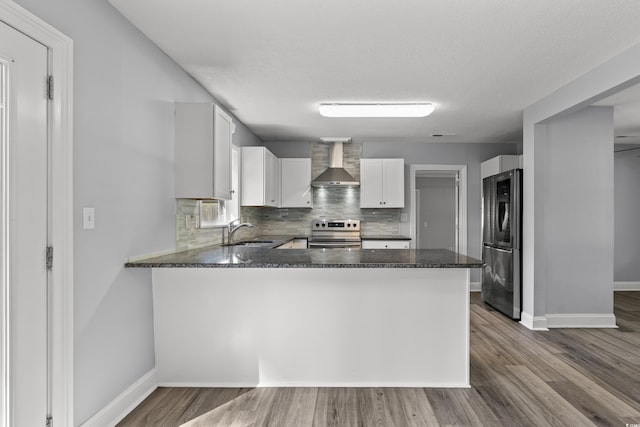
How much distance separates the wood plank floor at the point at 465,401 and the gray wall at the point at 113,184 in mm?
433

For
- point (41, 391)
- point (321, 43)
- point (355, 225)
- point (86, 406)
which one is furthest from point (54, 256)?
point (355, 225)

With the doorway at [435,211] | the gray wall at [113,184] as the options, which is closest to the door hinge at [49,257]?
the gray wall at [113,184]

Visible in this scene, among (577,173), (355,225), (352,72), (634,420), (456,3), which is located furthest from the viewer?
(355,225)

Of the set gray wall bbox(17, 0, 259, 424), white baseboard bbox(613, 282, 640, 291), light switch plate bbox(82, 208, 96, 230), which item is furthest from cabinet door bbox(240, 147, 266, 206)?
white baseboard bbox(613, 282, 640, 291)

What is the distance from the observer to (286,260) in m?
2.44

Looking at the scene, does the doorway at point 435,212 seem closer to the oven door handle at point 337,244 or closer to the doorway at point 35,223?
the oven door handle at point 337,244

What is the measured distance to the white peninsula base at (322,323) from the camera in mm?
2590

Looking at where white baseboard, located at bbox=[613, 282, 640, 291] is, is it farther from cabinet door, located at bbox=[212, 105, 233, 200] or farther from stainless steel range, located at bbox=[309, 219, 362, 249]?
cabinet door, located at bbox=[212, 105, 233, 200]

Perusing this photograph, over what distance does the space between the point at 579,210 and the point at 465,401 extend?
9.24ft

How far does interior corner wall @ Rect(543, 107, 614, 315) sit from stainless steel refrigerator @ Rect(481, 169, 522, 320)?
286 mm

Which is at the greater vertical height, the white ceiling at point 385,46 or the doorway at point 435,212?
the white ceiling at point 385,46

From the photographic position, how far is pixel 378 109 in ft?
13.0

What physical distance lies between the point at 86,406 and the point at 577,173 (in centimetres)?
471

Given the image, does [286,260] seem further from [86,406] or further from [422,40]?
[422,40]
